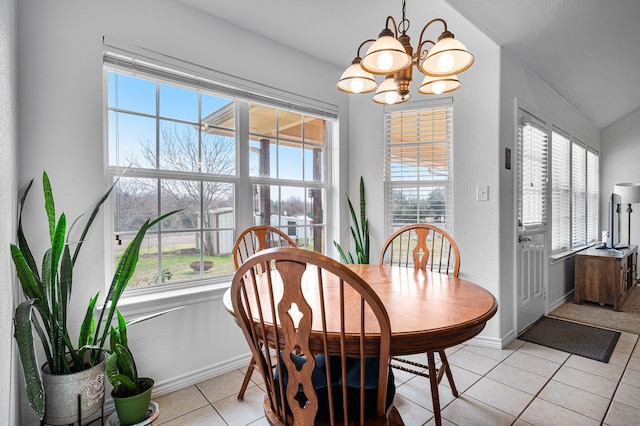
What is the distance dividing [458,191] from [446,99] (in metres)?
0.80

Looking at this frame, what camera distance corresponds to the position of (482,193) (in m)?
2.77

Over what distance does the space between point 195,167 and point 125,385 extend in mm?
1356

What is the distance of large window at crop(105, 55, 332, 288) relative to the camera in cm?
207

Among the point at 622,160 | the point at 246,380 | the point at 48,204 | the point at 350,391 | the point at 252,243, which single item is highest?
the point at 622,160

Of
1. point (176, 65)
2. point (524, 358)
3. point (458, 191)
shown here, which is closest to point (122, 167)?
point (176, 65)

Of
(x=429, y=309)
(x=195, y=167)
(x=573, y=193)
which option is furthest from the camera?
(x=573, y=193)

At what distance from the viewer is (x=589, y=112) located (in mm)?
4605

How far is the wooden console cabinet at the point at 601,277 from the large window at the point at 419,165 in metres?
2.22

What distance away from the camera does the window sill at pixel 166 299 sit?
1.95 m

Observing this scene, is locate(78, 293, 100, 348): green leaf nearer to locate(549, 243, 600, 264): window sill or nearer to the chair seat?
the chair seat

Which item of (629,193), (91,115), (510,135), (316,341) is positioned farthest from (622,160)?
(91,115)

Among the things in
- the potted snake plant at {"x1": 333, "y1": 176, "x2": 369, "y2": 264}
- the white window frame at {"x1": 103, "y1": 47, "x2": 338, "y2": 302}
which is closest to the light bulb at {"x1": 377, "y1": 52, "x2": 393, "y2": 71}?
the white window frame at {"x1": 103, "y1": 47, "x2": 338, "y2": 302}

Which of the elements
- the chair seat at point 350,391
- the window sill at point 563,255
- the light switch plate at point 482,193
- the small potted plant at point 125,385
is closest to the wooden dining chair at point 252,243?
the small potted plant at point 125,385

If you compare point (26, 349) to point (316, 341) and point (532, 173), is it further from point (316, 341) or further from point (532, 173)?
point (532, 173)
